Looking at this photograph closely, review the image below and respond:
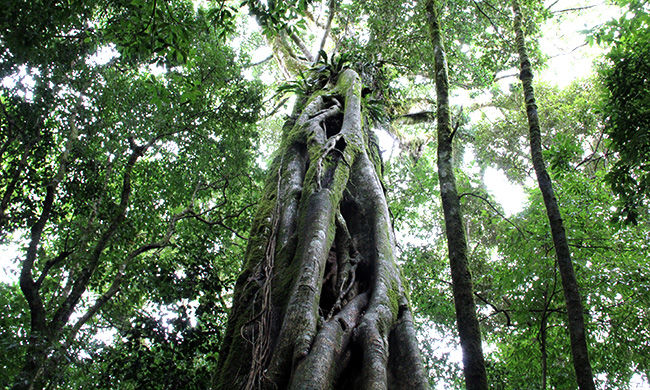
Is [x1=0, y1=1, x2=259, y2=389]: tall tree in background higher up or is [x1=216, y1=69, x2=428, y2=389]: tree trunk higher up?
[x1=0, y1=1, x2=259, y2=389]: tall tree in background

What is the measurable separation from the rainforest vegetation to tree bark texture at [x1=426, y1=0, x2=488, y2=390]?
15mm

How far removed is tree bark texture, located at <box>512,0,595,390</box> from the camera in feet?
8.18

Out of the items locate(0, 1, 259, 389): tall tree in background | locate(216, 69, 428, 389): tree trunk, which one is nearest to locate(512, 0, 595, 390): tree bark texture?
locate(216, 69, 428, 389): tree trunk

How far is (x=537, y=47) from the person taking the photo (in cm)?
636

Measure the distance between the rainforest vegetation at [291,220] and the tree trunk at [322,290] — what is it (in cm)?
2

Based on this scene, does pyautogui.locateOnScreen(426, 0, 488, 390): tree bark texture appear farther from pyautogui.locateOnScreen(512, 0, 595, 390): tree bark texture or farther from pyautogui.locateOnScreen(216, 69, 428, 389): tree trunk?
pyautogui.locateOnScreen(512, 0, 595, 390): tree bark texture

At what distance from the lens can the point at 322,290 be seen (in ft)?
10.4

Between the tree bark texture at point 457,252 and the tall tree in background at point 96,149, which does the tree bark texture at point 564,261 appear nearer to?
the tree bark texture at point 457,252

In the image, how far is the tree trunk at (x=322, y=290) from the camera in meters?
2.26

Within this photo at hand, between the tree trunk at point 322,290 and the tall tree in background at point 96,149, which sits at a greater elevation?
the tall tree in background at point 96,149

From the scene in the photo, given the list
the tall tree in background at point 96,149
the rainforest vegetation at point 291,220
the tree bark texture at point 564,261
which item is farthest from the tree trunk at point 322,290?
the tall tree in background at point 96,149

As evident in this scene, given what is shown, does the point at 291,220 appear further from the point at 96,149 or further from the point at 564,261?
the point at 96,149

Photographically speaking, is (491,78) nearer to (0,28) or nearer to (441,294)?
(441,294)

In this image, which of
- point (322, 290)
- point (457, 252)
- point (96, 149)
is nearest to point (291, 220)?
point (322, 290)
